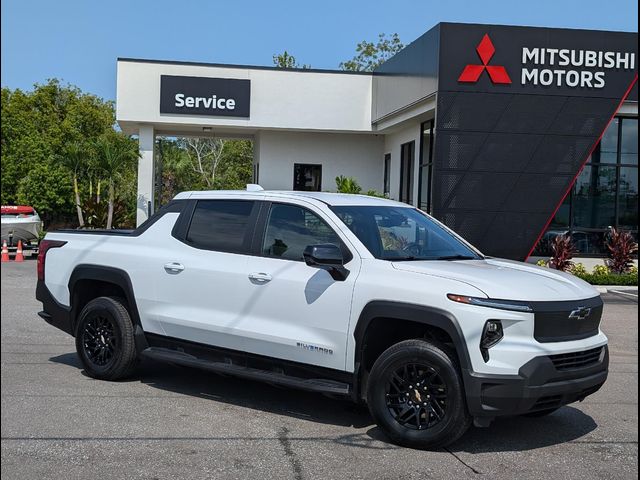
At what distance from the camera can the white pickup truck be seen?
5.25 meters

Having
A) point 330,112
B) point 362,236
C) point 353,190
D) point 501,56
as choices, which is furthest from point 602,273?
point 362,236

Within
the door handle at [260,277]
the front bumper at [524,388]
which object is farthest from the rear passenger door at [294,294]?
the front bumper at [524,388]

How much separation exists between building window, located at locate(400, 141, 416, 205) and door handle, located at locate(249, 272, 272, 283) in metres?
18.0

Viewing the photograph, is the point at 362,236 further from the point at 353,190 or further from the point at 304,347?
the point at 353,190

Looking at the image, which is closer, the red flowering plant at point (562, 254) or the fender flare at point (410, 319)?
the fender flare at point (410, 319)

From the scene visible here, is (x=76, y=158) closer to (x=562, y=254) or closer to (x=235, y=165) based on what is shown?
(x=562, y=254)

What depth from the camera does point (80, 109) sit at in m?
43.3

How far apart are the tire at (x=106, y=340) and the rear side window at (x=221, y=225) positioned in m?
1.04

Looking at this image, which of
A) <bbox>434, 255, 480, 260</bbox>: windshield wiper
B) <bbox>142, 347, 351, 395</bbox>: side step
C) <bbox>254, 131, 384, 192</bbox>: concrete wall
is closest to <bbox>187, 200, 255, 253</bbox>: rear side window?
<bbox>142, 347, 351, 395</bbox>: side step

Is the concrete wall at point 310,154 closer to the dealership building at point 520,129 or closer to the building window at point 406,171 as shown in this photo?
the building window at point 406,171

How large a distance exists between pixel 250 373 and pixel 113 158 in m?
23.2

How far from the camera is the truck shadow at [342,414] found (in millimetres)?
5746

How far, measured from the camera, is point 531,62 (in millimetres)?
18828

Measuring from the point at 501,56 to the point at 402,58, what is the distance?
4.24 m
